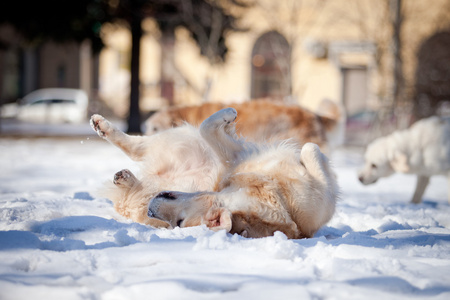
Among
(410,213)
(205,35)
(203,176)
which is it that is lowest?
(410,213)

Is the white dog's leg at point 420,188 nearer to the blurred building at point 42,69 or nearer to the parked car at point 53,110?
the parked car at point 53,110

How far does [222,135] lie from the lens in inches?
122

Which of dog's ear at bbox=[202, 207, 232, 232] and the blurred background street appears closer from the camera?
dog's ear at bbox=[202, 207, 232, 232]

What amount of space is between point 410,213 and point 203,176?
1.91 metres

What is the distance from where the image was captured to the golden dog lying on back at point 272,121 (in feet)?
18.6

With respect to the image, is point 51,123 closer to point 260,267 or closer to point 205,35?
point 205,35

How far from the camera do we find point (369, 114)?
16062 millimetres

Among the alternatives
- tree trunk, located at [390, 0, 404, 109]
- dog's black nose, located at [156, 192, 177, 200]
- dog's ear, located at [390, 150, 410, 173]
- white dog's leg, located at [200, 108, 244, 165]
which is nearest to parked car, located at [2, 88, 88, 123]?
tree trunk, located at [390, 0, 404, 109]

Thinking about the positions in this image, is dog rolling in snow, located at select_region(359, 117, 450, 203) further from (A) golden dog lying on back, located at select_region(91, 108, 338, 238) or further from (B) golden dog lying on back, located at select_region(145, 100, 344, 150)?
(A) golden dog lying on back, located at select_region(91, 108, 338, 238)

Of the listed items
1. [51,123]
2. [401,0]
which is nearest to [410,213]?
[401,0]

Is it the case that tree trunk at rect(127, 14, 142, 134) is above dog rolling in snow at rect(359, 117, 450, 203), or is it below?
above

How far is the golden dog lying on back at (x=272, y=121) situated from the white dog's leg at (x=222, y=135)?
233cm

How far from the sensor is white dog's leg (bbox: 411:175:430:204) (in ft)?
18.5

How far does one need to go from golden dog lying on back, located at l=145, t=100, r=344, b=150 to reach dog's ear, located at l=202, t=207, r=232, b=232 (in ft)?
9.50
